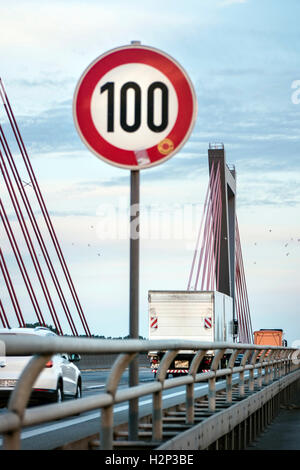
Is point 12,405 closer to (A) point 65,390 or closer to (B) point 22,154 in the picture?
(A) point 65,390

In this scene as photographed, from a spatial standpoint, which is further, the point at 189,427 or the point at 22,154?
the point at 22,154

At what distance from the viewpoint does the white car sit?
15250 millimetres

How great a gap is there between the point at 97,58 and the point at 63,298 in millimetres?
35667

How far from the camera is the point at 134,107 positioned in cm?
641

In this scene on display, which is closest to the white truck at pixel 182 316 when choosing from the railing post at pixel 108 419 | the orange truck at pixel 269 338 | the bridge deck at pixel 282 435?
the bridge deck at pixel 282 435

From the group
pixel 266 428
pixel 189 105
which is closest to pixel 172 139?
pixel 189 105

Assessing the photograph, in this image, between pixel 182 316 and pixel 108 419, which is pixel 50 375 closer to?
pixel 108 419

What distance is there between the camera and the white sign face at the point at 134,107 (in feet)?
20.9

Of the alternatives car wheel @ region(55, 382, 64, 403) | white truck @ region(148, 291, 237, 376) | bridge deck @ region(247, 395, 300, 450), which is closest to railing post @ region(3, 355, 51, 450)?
bridge deck @ region(247, 395, 300, 450)

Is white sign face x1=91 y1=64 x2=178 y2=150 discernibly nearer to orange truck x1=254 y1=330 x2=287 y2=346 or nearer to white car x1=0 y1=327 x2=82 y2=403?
→ white car x1=0 y1=327 x2=82 y2=403

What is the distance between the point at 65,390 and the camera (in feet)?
60.0
